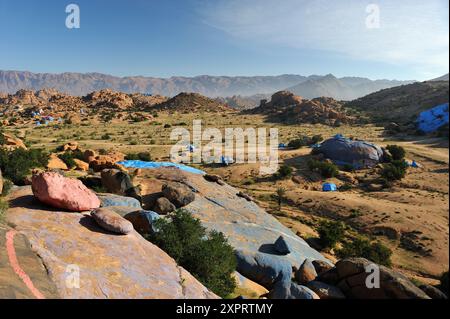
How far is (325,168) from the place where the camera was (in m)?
Result: 28.9

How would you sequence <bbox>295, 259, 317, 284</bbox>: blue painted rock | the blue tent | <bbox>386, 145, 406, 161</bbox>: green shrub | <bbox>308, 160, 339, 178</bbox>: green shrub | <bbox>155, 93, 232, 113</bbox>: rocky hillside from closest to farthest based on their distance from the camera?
<bbox>295, 259, 317, 284</bbox>: blue painted rock → <bbox>308, 160, 339, 178</bbox>: green shrub → <bbox>386, 145, 406, 161</bbox>: green shrub → the blue tent → <bbox>155, 93, 232, 113</bbox>: rocky hillside

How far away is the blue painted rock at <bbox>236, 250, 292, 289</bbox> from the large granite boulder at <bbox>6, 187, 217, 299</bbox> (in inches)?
140

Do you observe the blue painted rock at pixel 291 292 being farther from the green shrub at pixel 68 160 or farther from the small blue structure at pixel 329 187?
the small blue structure at pixel 329 187

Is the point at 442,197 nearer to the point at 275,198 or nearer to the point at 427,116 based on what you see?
the point at 275,198

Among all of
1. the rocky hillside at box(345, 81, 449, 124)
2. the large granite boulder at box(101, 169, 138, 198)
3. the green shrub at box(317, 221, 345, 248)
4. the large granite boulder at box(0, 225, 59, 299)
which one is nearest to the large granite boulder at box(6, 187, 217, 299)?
the large granite boulder at box(0, 225, 59, 299)

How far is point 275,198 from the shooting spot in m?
24.1

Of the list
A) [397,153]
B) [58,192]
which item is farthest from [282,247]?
[397,153]

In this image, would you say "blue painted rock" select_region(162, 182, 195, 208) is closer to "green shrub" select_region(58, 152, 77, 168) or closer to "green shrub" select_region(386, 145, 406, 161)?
"green shrub" select_region(58, 152, 77, 168)

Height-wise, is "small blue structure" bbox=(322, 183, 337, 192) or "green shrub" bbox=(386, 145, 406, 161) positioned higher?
"green shrub" bbox=(386, 145, 406, 161)

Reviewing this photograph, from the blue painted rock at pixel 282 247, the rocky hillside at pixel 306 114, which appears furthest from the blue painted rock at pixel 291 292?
the rocky hillside at pixel 306 114

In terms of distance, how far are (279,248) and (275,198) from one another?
1225 cm

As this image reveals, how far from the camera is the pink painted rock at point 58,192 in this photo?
8352 millimetres

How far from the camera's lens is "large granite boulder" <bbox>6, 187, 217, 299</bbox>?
5.95 meters
